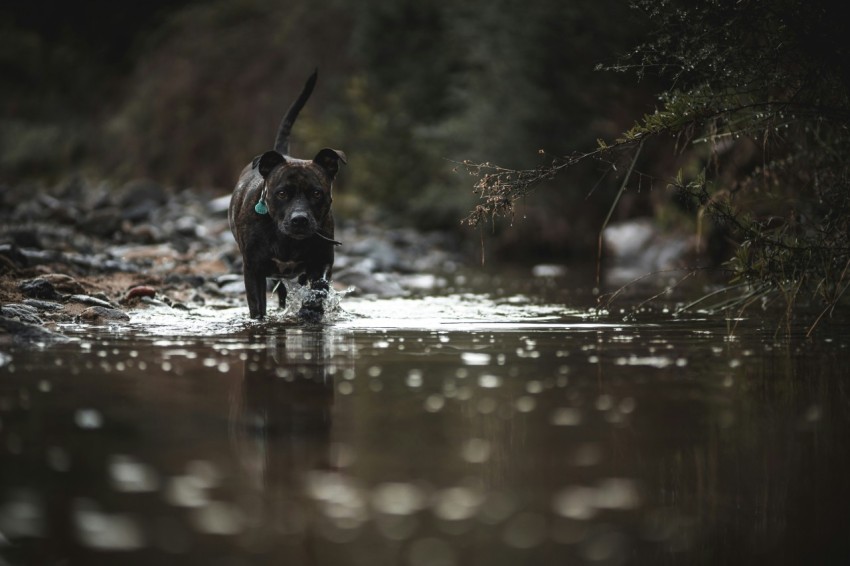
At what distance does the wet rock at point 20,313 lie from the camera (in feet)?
22.3

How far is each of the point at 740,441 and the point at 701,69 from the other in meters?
3.43

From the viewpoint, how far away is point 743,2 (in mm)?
6098

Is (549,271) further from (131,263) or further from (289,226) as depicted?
(289,226)

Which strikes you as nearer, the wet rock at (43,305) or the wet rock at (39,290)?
the wet rock at (43,305)

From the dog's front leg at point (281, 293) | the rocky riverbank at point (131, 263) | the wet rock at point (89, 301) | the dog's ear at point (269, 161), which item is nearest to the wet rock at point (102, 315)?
Answer: the rocky riverbank at point (131, 263)

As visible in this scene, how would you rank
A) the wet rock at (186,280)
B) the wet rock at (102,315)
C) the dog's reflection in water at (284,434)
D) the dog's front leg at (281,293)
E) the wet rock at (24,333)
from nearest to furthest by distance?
1. the dog's reflection in water at (284,434)
2. the wet rock at (24,333)
3. the wet rock at (102,315)
4. the dog's front leg at (281,293)
5. the wet rock at (186,280)

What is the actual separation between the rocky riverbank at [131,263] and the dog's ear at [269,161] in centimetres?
139

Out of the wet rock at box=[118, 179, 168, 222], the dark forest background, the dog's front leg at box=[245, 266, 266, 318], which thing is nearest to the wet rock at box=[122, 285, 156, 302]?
the dog's front leg at box=[245, 266, 266, 318]

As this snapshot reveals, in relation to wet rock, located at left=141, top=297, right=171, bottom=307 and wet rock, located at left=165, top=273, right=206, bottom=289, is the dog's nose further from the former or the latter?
wet rock, located at left=165, top=273, right=206, bottom=289

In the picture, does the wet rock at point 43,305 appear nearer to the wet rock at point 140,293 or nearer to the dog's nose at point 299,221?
the wet rock at point 140,293

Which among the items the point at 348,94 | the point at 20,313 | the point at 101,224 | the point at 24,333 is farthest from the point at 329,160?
the point at 348,94

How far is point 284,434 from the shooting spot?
12.0 ft

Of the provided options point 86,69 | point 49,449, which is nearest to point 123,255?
point 49,449

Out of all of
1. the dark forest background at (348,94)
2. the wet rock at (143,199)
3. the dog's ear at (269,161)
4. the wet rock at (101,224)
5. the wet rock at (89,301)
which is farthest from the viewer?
the wet rock at (143,199)
